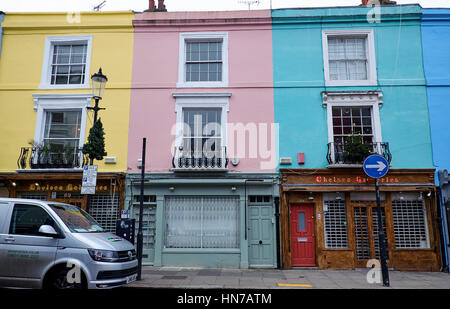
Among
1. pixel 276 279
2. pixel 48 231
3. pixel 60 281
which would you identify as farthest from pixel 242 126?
pixel 60 281

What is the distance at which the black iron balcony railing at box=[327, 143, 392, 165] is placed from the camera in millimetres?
10711

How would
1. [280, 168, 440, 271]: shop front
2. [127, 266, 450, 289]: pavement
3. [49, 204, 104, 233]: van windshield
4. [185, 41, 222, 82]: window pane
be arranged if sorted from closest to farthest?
[49, 204, 104, 233]: van windshield, [127, 266, 450, 289]: pavement, [280, 168, 440, 271]: shop front, [185, 41, 222, 82]: window pane

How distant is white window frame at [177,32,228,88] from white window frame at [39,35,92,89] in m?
3.56

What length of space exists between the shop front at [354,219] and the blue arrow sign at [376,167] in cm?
210

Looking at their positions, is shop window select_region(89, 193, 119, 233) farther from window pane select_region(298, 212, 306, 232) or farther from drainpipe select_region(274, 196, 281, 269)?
window pane select_region(298, 212, 306, 232)

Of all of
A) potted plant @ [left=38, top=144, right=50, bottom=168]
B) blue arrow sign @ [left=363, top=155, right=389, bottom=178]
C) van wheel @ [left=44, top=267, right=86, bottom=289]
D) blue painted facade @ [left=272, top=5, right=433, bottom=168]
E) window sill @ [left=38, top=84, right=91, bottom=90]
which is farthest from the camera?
window sill @ [left=38, top=84, right=91, bottom=90]

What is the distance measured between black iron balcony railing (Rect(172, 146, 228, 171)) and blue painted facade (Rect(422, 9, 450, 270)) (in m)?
7.40

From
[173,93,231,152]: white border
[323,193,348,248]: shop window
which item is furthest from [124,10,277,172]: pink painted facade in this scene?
[323,193,348,248]: shop window

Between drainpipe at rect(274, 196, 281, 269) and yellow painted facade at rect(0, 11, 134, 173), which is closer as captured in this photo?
drainpipe at rect(274, 196, 281, 269)

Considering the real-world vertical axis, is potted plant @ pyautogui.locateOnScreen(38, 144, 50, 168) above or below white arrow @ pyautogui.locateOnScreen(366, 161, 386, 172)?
above

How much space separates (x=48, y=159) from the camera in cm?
1134

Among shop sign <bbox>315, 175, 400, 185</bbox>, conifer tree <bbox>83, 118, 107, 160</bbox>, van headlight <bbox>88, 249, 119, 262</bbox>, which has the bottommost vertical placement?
van headlight <bbox>88, 249, 119, 262</bbox>

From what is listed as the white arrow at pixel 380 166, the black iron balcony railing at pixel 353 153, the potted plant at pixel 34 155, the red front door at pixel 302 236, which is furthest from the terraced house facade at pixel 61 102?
the white arrow at pixel 380 166
